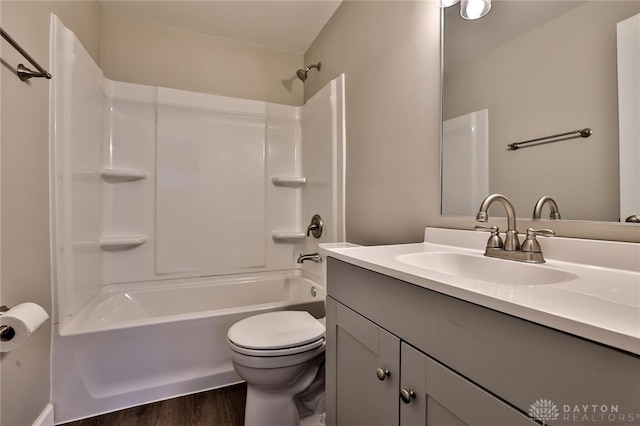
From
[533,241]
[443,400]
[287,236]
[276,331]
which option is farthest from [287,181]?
[443,400]

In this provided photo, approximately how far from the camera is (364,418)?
2.72 feet

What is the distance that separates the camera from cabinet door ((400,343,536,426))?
0.49 m

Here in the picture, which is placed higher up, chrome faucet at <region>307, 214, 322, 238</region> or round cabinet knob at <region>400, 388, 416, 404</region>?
chrome faucet at <region>307, 214, 322, 238</region>

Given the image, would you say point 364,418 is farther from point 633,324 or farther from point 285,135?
point 285,135

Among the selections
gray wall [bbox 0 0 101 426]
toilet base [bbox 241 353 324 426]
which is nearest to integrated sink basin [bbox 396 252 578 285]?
toilet base [bbox 241 353 324 426]

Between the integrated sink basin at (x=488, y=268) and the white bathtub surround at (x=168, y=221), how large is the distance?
0.97m

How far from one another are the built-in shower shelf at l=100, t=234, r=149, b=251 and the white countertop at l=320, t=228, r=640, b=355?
1699 mm

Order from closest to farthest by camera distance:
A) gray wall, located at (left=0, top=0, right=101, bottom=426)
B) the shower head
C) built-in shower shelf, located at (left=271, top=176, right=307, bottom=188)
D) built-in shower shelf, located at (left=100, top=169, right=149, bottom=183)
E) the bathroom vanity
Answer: the bathroom vanity, gray wall, located at (left=0, top=0, right=101, bottom=426), built-in shower shelf, located at (left=100, top=169, right=149, bottom=183), the shower head, built-in shower shelf, located at (left=271, top=176, right=307, bottom=188)

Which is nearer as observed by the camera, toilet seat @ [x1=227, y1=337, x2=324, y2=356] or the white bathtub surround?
toilet seat @ [x1=227, y1=337, x2=324, y2=356]

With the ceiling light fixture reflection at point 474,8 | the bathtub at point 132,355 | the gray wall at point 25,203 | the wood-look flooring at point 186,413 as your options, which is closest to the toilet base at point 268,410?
the wood-look flooring at point 186,413

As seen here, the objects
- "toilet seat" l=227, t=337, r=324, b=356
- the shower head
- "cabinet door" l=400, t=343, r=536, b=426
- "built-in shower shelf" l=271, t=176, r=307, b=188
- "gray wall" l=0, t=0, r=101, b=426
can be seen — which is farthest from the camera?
"built-in shower shelf" l=271, t=176, r=307, b=188

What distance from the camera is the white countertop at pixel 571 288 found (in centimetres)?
37

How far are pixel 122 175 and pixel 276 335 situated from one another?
1600 mm

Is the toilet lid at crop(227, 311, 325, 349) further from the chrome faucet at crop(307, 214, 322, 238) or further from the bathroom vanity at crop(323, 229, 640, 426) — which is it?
the chrome faucet at crop(307, 214, 322, 238)
